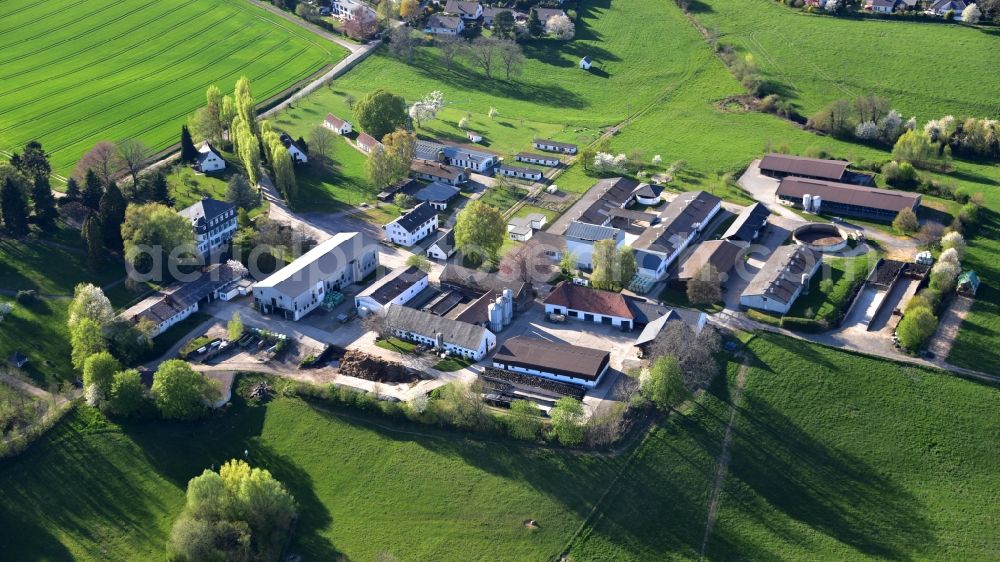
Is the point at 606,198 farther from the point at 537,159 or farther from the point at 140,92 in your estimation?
the point at 140,92

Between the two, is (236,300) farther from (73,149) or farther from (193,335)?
(73,149)

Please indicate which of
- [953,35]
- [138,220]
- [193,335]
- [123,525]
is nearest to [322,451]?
[123,525]

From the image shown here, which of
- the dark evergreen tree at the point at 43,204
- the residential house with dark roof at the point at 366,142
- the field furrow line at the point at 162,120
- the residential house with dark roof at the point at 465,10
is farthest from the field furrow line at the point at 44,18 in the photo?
the residential house with dark roof at the point at 366,142

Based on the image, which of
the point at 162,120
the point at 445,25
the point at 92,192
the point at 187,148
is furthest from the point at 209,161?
the point at 445,25

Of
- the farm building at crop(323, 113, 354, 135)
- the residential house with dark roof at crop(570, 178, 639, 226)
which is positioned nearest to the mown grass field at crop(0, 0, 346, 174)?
the farm building at crop(323, 113, 354, 135)

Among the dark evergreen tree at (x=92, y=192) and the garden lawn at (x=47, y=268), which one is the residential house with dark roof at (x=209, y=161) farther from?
the garden lawn at (x=47, y=268)

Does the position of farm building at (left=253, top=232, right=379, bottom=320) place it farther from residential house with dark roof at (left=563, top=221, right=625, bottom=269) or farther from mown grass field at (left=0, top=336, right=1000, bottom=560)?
residential house with dark roof at (left=563, top=221, right=625, bottom=269)
